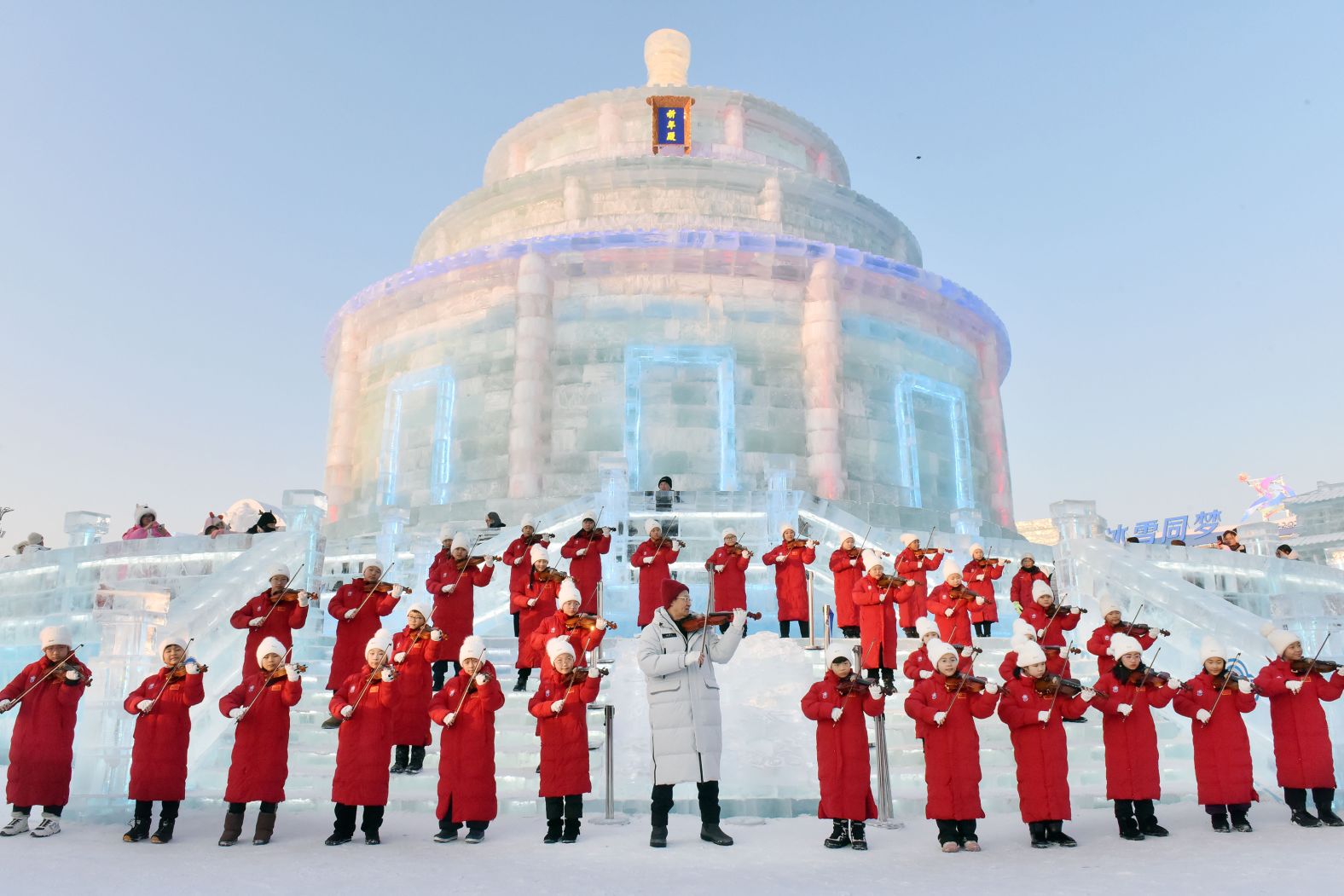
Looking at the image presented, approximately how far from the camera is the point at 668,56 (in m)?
29.3

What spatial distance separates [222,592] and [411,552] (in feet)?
14.2

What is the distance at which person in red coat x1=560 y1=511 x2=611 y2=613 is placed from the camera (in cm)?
1191

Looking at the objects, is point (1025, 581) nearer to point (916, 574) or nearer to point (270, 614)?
point (916, 574)

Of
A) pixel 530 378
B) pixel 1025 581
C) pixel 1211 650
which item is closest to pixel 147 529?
pixel 530 378

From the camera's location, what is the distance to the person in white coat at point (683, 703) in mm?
6574

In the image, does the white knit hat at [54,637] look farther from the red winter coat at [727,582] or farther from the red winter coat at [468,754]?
the red winter coat at [727,582]

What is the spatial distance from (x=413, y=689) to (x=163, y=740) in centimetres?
195

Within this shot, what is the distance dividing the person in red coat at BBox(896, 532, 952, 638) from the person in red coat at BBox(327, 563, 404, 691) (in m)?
5.72

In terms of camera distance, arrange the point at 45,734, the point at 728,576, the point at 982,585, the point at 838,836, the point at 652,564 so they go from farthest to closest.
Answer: the point at 982,585, the point at 728,576, the point at 652,564, the point at 45,734, the point at 838,836

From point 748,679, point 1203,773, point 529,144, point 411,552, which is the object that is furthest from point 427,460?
point 1203,773

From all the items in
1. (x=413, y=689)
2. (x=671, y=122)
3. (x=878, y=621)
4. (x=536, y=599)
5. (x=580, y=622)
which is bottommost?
(x=413, y=689)

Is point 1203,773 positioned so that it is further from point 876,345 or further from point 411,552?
point 876,345

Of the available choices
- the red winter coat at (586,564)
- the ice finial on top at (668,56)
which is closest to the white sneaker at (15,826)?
the red winter coat at (586,564)

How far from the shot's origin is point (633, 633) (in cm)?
1330
